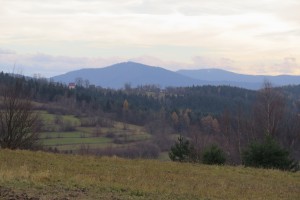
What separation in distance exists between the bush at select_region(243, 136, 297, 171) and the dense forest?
13.5 feet

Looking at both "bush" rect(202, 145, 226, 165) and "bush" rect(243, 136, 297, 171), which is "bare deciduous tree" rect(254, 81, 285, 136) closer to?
"bush" rect(243, 136, 297, 171)

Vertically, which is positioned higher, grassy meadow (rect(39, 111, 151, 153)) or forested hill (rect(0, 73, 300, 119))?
forested hill (rect(0, 73, 300, 119))

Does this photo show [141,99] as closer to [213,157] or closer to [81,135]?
[81,135]

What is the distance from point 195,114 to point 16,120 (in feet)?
350

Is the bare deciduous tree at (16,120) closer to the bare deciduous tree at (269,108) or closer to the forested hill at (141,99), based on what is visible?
the bare deciduous tree at (269,108)

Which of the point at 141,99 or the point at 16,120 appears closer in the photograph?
the point at 16,120

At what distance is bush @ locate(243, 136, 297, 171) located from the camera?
27625 mm

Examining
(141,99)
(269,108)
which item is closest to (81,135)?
(269,108)

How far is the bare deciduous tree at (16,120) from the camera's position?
3519 centimetres

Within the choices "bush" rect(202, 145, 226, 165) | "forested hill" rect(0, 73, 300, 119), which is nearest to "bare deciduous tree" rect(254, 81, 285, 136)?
"bush" rect(202, 145, 226, 165)

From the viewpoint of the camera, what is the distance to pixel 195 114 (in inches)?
5497

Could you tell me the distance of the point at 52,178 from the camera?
13.0 meters

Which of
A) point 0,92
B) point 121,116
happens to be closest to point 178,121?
point 121,116

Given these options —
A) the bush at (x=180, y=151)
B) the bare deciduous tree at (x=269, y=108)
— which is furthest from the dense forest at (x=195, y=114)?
Answer: the bush at (x=180, y=151)
